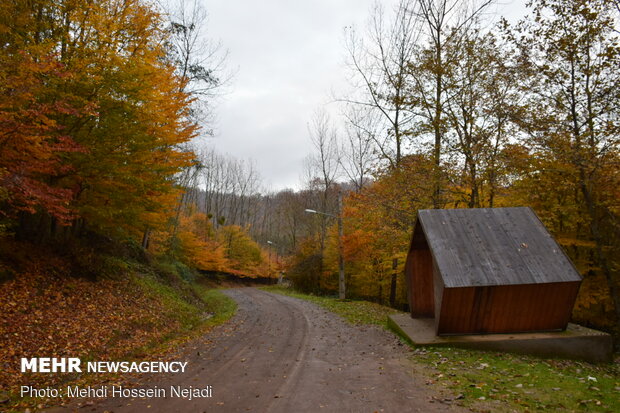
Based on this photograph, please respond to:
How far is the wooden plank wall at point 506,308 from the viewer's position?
8.32m

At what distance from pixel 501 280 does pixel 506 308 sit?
2.69 feet

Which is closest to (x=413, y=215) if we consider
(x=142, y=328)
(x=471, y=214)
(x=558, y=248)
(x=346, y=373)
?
(x=471, y=214)

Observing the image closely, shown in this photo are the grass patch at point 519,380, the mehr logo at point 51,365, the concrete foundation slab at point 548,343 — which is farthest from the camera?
the concrete foundation slab at point 548,343

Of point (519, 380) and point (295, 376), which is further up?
point (519, 380)

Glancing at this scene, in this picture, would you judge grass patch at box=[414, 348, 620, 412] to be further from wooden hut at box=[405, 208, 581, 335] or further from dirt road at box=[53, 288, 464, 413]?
wooden hut at box=[405, 208, 581, 335]

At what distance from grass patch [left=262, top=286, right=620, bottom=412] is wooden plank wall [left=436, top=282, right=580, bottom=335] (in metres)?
0.81

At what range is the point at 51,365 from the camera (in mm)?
6527

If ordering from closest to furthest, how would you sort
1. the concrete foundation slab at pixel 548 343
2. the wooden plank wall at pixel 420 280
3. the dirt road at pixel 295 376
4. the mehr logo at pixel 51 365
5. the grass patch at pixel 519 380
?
the grass patch at pixel 519 380 → the dirt road at pixel 295 376 → the mehr logo at pixel 51 365 → the concrete foundation slab at pixel 548 343 → the wooden plank wall at pixel 420 280

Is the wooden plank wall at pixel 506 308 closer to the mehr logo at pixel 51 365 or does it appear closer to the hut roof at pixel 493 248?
the hut roof at pixel 493 248

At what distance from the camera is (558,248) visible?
29.2 feet

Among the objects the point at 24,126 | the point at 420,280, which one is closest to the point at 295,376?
the point at 420,280

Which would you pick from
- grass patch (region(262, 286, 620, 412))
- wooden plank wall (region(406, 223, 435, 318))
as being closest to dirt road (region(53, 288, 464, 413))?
grass patch (region(262, 286, 620, 412))

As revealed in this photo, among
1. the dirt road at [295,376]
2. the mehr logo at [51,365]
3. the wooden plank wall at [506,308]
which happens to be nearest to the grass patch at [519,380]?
the dirt road at [295,376]

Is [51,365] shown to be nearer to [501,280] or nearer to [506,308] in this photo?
[501,280]
